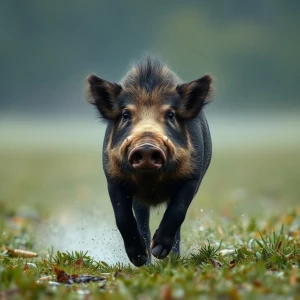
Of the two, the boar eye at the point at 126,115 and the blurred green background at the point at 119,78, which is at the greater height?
the blurred green background at the point at 119,78

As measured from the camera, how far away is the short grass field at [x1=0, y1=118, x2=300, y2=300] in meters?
6.28

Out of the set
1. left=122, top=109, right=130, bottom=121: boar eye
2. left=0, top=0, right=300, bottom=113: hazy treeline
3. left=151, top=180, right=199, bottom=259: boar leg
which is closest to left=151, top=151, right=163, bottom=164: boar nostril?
left=151, top=180, right=199, bottom=259: boar leg

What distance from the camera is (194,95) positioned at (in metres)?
9.13

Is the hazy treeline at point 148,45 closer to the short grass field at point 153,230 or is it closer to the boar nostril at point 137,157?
the short grass field at point 153,230

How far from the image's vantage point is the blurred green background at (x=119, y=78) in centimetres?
2327

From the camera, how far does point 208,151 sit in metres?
10.0

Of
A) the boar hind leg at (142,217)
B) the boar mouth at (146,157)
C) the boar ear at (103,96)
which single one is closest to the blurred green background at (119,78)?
the boar hind leg at (142,217)

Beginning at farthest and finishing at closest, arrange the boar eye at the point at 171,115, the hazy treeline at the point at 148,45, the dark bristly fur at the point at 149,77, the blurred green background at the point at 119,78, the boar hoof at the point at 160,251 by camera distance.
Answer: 1. the hazy treeline at the point at 148,45
2. the blurred green background at the point at 119,78
3. the dark bristly fur at the point at 149,77
4. the boar eye at the point at 171,115
5. the boar hoof at the point at 160,251

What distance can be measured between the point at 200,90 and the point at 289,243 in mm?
1763

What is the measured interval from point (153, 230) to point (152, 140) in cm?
504

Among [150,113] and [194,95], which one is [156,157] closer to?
[150,113]

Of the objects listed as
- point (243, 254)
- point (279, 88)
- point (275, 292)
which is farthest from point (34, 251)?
point (279, 88)

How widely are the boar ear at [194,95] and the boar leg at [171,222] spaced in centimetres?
80

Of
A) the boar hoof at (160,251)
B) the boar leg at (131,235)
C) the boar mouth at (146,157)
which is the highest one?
the boar mouth at (146,157)
